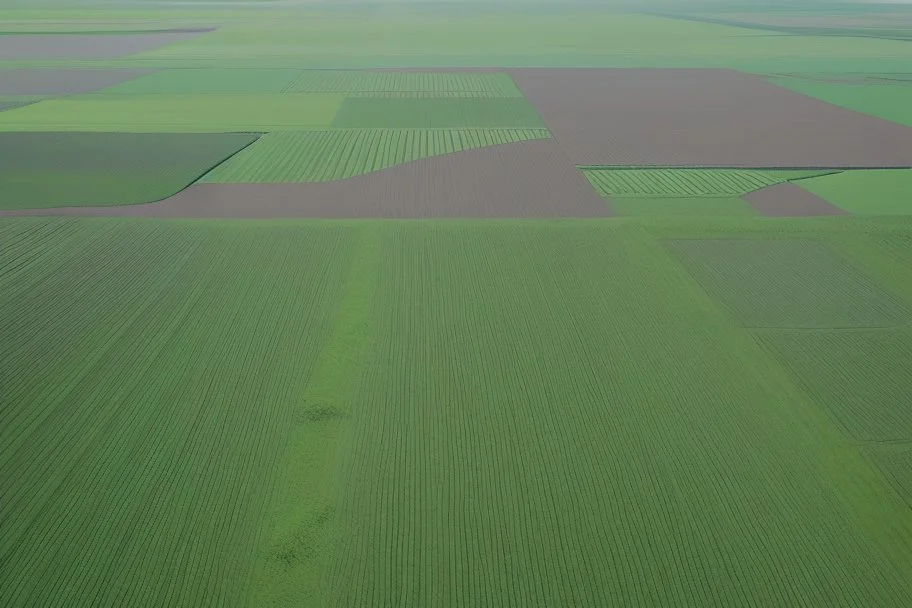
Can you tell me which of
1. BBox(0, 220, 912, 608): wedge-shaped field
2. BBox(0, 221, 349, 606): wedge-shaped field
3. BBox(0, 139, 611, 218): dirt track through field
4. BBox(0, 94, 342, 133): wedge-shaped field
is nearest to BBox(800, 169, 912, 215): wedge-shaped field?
BBox(0, 139, 611, 218): dirt track through field

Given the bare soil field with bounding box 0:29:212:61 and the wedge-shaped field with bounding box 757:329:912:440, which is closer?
the wedge-shaped field with bounding box 757:329:912:440

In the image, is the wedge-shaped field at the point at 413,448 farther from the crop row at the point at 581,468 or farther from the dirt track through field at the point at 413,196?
the dirt track through field at the point at 413,196

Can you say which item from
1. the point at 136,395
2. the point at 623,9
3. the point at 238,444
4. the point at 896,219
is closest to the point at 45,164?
the point at 136,395

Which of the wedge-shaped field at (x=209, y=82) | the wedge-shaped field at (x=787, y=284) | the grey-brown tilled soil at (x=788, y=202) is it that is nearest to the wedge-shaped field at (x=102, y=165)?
the wedge-shaped field at (x=209, y=82)

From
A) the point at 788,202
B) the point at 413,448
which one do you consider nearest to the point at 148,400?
the point at 413,448

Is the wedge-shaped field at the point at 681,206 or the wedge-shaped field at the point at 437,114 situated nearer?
the wedge-shaped field at the point at 681,206

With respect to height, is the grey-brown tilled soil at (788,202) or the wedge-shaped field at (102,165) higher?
the wedge-shaped field at (102,165)

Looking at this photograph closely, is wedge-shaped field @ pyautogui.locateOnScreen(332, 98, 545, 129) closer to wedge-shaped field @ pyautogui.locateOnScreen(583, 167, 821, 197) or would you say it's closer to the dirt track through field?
the dirt track through field
